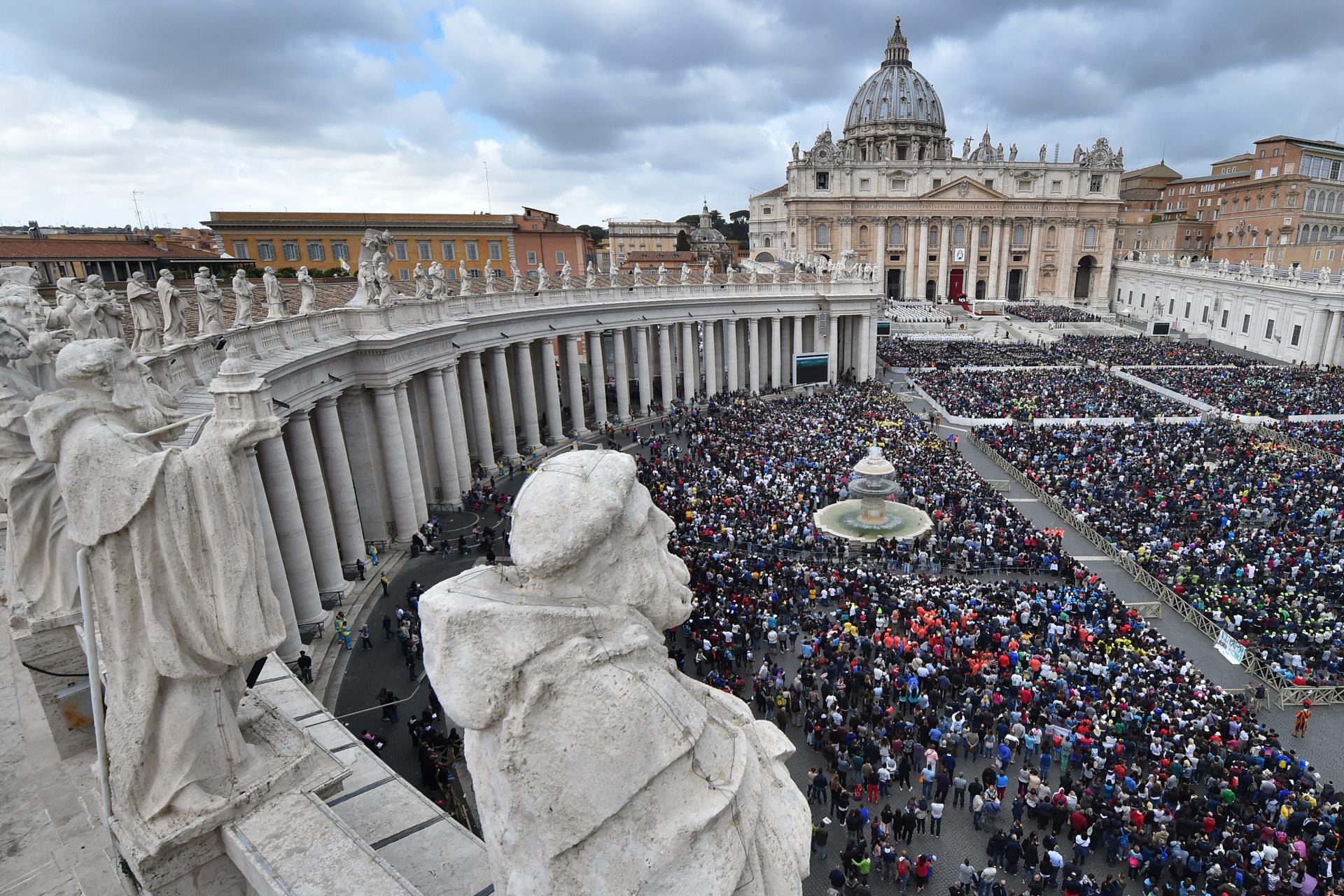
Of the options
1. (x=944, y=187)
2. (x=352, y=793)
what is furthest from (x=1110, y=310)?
(x=352, y=793)

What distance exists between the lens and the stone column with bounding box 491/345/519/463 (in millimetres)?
33969

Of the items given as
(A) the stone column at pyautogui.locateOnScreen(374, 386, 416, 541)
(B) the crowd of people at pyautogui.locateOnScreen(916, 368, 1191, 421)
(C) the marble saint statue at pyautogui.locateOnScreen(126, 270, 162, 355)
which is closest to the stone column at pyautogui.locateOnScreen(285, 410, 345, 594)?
(A) the stone column at pyautogui.locateOnScreen(374, 386, 416, 541)

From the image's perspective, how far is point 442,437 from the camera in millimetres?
28031

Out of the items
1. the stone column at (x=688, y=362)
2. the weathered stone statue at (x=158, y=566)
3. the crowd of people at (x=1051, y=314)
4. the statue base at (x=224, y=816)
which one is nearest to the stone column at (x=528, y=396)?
the stone column at (x=688, y=362)

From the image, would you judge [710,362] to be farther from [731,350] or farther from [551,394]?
[551,394]

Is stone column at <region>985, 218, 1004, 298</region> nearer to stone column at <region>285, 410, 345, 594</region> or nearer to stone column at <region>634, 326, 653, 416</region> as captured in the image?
stone column at <region>634, 326, 653, 416</region>

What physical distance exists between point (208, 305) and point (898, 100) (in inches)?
4928

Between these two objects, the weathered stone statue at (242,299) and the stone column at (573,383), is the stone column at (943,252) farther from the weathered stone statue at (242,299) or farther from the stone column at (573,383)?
the weathered stone statue at (242,299)

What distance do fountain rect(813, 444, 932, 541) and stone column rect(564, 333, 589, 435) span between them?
1700 centimetres

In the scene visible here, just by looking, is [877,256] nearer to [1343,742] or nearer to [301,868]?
[1343,742]

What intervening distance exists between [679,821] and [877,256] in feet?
330

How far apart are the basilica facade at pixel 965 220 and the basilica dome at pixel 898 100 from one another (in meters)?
23.9

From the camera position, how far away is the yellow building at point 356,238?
55188mm

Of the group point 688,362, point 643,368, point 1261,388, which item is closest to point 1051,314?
point 1261,388
